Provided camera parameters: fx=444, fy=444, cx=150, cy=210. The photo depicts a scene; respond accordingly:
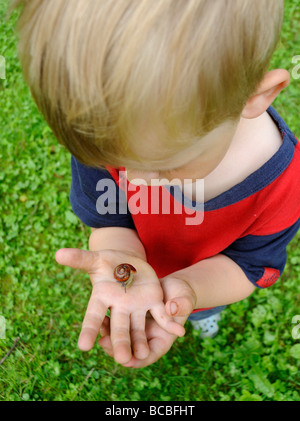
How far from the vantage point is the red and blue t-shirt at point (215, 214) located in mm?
1605

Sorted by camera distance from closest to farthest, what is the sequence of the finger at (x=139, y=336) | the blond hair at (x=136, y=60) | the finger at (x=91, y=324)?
Answer: the blond hair at (x=136, y=60) < the finger at (x=91, y=324) < the finger at (x=139, y=336)

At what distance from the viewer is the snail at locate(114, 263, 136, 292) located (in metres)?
1.54

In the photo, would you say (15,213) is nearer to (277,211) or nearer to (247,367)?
(247,367)

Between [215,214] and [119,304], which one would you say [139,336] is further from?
[215,214]

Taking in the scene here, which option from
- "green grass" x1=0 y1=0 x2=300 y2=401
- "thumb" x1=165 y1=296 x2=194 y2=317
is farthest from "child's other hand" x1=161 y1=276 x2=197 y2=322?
"green grass" x1=0 y1=0 x2=300 y2=401

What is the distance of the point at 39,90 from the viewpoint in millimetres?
1020

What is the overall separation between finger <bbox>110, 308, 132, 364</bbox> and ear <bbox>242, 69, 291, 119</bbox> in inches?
31.5

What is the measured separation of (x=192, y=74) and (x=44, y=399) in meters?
2.39

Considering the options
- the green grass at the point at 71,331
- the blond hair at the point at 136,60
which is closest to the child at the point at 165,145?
the blond hair at the point at 136,60

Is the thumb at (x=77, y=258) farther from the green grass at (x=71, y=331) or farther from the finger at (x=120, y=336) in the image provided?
the green grass at (x=71, y=331)

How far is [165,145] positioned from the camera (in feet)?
3.53

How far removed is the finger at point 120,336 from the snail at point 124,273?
108mm

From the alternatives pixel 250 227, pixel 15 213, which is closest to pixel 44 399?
pixel 15 213

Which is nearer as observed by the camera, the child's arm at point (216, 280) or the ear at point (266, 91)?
the ear at point (266, 91)
